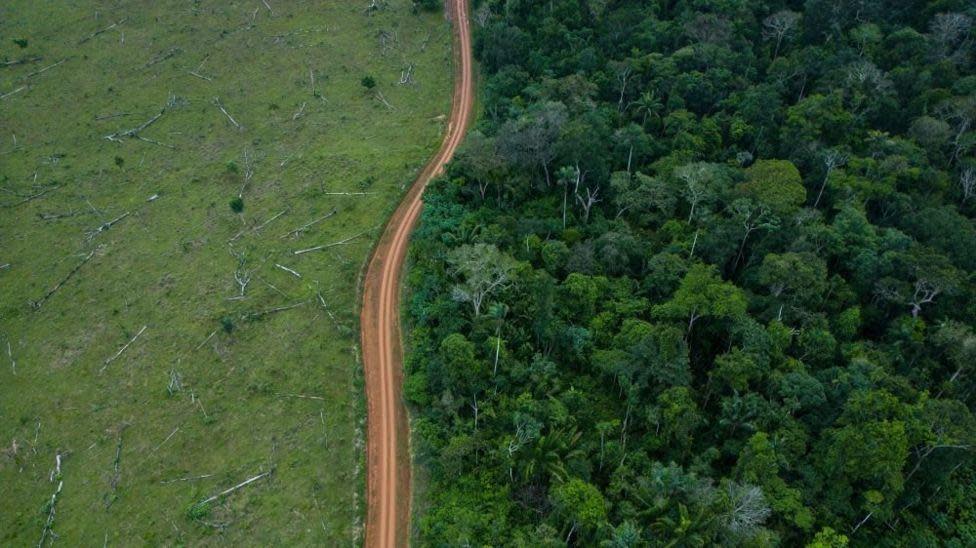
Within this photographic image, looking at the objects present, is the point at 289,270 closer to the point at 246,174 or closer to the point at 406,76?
the point at 246,174

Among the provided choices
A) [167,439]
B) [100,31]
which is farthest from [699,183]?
[100,31]

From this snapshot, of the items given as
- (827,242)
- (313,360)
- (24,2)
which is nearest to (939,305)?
(827,242)

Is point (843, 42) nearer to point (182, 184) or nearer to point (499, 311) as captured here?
point (499, 311)

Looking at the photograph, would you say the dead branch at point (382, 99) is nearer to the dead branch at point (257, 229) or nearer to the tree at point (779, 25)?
the dead branch at point (257, 229)

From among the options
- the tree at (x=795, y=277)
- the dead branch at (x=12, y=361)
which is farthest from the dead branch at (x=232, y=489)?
the tree at (x=795, y=277)

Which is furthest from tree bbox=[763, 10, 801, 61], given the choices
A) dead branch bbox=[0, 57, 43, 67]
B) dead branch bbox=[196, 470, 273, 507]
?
dead branch bbox=[0, 57, 43, 67]

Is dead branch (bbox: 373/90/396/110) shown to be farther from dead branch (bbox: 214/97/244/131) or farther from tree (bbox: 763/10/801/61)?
tree (bbox: 763/10/801/61)
